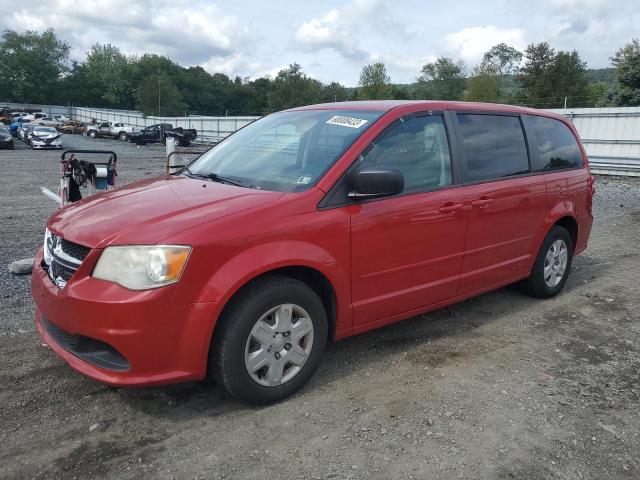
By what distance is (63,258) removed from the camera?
3064mm

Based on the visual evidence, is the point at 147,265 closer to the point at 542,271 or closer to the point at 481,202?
the point at 481,202

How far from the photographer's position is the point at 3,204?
10547mm

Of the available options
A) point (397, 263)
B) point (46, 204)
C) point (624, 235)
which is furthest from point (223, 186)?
point (46, 204)

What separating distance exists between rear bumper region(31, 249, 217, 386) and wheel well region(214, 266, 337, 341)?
1.89 ft

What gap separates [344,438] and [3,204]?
10050 mm

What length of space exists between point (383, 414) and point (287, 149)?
6.22 ft

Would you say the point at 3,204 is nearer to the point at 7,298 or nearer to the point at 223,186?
the point at 7,298

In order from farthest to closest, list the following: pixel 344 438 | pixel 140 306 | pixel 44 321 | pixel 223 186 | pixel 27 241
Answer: pixel 27 241
pixel 223 186
pixel 44 321
pixel 344 438
pixel 140 306

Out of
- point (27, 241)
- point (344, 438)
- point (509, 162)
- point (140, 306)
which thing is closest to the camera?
Answer: point (140, 306)

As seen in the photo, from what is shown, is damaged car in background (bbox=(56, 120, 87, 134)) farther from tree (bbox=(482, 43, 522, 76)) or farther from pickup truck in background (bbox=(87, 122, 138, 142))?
tree (bbox=(482, 43, 522, 76))

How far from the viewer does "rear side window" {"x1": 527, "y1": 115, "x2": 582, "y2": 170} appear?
16.5 ft

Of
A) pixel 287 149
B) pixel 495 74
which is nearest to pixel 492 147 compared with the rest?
pixel 287 149

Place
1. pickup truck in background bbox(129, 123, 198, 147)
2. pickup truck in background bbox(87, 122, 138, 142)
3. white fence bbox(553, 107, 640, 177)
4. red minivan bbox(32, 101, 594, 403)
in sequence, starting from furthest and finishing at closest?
pickup truck in background bbox(87, 122, 138, 142) → pickup truck in background bbox(129, 123, 198, 147) → white fence bbox(553, 107, 640, 177) → red minivan bbox(32, 101, 594, 403)

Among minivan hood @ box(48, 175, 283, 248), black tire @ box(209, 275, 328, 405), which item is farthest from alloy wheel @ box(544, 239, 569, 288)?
minivan hood @ box(48, 175, 283, 248)
